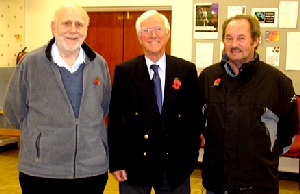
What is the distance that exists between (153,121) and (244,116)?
0.49 meters

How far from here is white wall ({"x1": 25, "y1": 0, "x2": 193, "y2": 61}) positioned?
5387 mm

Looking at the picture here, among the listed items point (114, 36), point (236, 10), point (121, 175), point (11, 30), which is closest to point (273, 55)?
point (236, 10)

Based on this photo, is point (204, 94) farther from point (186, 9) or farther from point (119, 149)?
point (186, 9)

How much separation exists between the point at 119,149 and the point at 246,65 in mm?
832

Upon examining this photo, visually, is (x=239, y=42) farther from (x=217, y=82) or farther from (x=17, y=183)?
(x=17, y=183)

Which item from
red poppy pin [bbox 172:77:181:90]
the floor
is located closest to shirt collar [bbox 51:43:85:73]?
red poppy pin [bbox 172:77:181:90]

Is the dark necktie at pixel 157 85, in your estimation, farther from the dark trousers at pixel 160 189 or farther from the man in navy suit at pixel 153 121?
the dark trousers at pixel 160 189

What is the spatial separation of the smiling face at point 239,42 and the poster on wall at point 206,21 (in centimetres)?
297

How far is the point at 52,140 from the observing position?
7.20 feet

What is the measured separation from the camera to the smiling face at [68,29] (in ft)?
7.43

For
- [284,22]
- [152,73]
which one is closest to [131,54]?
[284,22]

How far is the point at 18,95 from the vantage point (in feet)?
7.50

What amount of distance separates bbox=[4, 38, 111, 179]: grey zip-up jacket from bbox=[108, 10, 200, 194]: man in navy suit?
0.13 metres

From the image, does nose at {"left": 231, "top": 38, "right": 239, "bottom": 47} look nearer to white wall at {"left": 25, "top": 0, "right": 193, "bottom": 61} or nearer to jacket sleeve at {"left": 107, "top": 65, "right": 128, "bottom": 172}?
jacket sleeve at {"left": 107, "top": 65, "right": 128, "bottom": 172}
